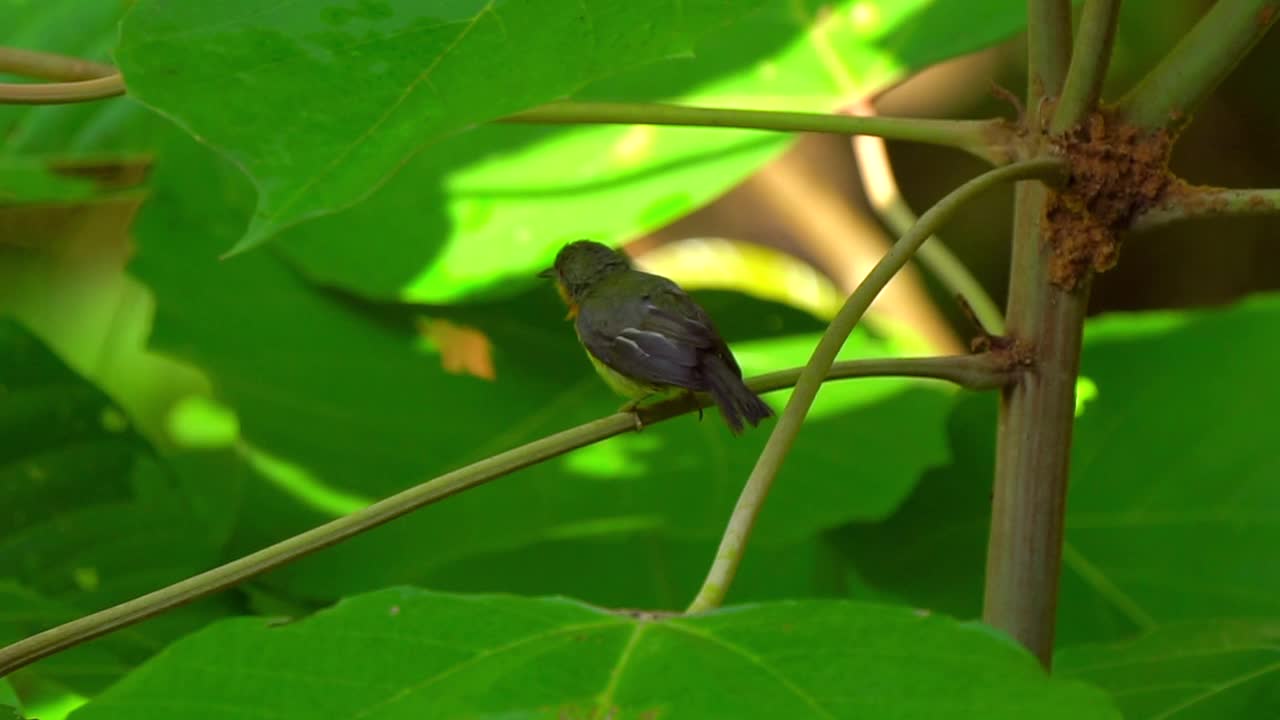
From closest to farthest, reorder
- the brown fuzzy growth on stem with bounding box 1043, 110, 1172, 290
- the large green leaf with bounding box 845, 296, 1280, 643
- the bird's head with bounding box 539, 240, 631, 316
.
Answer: the brown fuzzy growth on stem with bounding box 1043, 110, 1172, 290, the large green leaf with bounding box 845, 296, 1280, 643, the bird's head with bounding box 539, 240, 631, 316

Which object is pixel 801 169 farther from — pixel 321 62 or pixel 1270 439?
pixel 321 62

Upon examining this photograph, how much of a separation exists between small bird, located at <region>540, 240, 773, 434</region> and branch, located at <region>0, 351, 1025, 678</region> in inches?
9.3

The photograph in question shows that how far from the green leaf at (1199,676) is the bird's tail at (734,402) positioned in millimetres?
303

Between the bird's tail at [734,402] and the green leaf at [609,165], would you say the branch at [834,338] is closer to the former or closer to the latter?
the bird's tail at [734,402]

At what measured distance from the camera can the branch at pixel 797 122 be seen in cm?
85

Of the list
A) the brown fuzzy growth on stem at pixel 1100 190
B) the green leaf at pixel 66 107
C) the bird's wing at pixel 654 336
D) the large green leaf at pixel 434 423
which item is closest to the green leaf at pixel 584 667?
the brown fuzzy growth on stem at pixel 1100 190

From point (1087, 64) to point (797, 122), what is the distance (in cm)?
17

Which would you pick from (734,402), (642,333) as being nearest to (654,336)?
(642,333)

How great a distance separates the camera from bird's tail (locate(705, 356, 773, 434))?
108 centimetres

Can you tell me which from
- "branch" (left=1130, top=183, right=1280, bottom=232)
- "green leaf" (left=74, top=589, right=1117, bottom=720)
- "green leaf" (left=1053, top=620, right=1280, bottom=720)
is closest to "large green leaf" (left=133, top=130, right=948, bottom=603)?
"green leaf" (left=1053, top=620, right=1280, bottom=720)

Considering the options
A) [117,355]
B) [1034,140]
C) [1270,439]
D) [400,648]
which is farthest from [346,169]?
[117,355]

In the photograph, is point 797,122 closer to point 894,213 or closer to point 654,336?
point 654,336

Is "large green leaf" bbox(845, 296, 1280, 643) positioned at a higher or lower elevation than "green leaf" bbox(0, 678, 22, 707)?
higher

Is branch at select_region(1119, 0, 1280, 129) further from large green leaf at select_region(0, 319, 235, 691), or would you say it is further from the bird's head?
large green leaf at select_region(0, 319, 235, 691)
